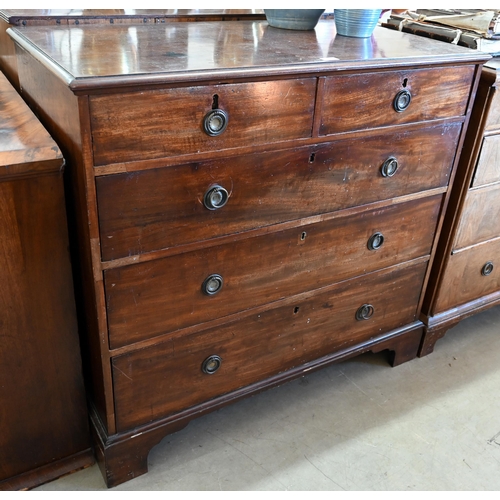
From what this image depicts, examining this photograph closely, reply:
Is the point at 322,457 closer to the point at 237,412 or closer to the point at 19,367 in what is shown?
the point at 237,412

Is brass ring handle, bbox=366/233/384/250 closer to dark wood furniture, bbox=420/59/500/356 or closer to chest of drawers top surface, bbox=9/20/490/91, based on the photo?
dark wood furniture, bbox=420/59/500/356

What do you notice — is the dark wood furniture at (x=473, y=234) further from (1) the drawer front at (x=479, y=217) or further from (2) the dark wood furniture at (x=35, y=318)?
(2) the dark wood furniture at (x=35, y=318)

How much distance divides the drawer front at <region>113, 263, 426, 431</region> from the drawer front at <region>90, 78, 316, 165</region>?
0.53 meters

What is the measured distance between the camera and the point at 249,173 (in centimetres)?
130

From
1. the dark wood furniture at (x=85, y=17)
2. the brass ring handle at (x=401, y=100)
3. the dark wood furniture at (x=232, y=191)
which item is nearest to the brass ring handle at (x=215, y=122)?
the dark wood furniture at (x=232, y=191)

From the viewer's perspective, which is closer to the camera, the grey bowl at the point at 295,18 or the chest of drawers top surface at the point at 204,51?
the chest of drawers top surface at the point at 204,51

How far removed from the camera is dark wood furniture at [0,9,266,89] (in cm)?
148

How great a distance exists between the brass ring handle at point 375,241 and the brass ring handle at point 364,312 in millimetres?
222

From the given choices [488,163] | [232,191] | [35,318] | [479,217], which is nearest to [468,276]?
[479,217]

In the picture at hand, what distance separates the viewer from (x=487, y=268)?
205cm

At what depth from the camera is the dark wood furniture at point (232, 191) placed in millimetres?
1142

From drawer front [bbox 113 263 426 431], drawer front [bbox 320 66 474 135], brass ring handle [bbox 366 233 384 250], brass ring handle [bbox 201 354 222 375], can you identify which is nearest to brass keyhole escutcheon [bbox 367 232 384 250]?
brass ring handle [bbox 366 233 384 250]

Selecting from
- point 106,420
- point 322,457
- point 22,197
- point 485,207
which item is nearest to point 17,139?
point 22,197

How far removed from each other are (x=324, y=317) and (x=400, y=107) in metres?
0.67
